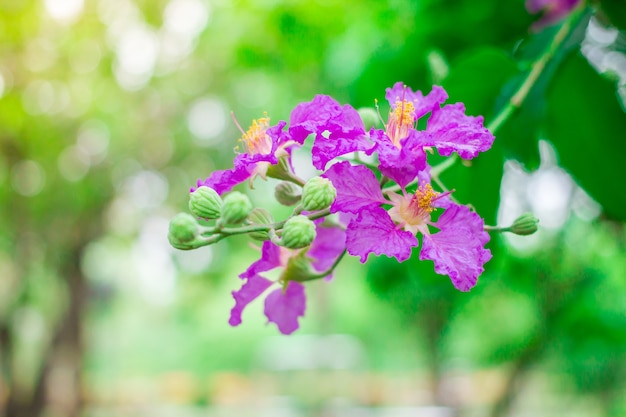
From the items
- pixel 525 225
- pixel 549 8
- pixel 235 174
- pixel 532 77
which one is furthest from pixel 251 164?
pixel 549 8

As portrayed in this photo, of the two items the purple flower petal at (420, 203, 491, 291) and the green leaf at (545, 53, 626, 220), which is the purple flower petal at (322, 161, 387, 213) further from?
the green leaf at (545, 53, 626, 220)

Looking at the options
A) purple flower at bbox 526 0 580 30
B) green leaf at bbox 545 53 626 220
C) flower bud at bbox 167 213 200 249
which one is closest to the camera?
flower bud at bbox 167 213 200 249

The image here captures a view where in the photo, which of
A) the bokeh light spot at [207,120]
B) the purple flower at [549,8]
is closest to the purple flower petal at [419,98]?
the purple flower at [549,8]

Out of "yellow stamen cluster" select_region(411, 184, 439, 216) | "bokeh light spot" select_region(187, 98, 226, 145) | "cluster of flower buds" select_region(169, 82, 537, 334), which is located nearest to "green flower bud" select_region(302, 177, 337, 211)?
"cluster of flower buds" select_region(169, 82, 537, 334)

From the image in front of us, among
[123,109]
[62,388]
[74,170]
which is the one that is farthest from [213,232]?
[62,388]

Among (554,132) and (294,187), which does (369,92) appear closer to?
(554,132)

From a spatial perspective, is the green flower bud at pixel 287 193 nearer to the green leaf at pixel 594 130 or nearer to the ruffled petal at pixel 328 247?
the ruffled petal at pixel 328 247
